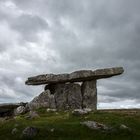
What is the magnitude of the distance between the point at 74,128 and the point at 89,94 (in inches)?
779

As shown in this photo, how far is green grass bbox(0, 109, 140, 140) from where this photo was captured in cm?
Answer: 3466

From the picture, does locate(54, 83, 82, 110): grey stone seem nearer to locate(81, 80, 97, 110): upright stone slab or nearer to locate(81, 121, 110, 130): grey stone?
locate(81, 80, 97, 110): upright stone slab

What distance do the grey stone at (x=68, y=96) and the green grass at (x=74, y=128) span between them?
12.7 m

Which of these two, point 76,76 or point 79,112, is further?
point 76,76

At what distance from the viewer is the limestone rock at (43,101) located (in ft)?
174

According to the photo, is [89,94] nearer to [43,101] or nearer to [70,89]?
[70,89]

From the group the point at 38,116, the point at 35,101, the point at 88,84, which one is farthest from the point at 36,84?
the point at 38,116

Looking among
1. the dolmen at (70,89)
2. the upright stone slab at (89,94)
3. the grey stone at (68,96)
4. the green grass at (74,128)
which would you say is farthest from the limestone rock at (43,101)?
the green grass at (74,128)

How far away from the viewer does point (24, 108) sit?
5319 centimetres

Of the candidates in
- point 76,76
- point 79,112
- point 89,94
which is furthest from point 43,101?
point 79,112

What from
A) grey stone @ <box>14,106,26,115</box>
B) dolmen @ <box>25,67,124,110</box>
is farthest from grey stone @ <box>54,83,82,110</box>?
grey stone @ <box>14,106,26,115</box>

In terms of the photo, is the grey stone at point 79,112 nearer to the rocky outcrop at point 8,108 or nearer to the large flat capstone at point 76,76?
the large flat capstone at point 76,76

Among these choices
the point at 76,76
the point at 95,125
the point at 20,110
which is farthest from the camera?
the point at 76,76

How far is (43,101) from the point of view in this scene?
53594 mm
